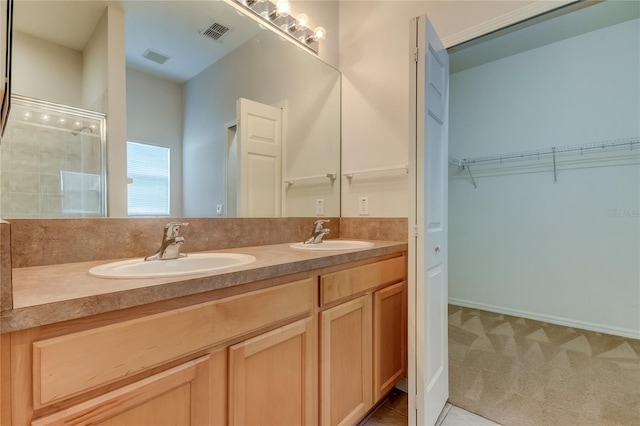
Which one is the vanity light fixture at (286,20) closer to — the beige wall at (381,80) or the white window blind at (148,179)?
the beige wall at (381,80)

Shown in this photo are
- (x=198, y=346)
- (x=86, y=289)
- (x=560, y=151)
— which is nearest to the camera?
(x=86, y=289)

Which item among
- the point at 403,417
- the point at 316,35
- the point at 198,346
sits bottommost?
the point at 403,417

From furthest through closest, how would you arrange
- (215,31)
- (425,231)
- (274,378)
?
1. (215,31)
2. (425,231)
3. (274,378)

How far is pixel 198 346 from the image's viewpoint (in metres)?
0.77

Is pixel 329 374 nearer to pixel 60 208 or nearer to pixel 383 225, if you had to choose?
pixel 383 225

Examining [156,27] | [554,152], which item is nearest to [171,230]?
[156,27]

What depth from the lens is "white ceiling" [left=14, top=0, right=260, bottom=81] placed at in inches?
39.4

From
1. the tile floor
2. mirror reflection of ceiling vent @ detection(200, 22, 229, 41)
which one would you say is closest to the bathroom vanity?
the tile floor

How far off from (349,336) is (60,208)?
1.19 metres

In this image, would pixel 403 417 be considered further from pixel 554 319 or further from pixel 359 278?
pixel 554 319

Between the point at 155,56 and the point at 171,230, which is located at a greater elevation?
the point at 155,56

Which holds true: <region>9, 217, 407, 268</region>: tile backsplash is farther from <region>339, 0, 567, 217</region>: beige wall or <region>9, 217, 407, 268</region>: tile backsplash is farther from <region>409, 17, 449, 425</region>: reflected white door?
<region>409, 17, 449, 425</region>: reflected white door

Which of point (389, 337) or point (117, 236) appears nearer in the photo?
point (117, 236)

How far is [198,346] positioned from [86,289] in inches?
11.5
